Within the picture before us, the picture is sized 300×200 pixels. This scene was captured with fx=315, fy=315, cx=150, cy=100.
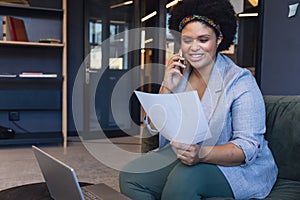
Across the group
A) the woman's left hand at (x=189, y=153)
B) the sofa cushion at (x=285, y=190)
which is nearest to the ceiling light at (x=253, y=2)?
the sofa cushion at (x=285, y=190)

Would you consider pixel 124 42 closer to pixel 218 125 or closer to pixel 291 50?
pixel 291 50

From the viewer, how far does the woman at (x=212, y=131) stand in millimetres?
986

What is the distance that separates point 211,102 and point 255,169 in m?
0.28

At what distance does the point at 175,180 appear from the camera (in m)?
0.98

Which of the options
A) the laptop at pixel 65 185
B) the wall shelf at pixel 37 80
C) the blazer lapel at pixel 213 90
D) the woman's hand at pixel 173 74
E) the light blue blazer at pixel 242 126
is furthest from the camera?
the wall shelf at pixel 37 80

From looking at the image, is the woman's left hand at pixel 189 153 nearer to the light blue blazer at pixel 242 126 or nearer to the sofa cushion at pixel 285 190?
the light blue blazer at pixel 242 126

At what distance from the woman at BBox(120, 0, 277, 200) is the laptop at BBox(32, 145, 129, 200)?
17 centimetres

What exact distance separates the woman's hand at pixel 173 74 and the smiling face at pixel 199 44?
67 millimetres

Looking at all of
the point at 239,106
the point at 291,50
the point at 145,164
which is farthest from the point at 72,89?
the point at 239,106

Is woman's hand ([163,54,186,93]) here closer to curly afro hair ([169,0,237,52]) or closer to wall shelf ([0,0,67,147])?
curly afro hair ([169,0,237,52])

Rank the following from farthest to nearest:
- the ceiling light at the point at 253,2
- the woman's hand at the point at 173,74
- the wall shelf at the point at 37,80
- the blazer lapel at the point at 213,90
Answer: the wall shelf at the point at 37,80, the ceiling light at the point at 253,2, the woman's hand at the point at 173,74, the blazer lapel at the point at 213,90

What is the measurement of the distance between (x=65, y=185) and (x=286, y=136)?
892mm

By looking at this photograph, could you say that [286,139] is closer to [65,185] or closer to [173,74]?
[173,74]

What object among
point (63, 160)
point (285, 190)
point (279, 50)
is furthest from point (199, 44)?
point (63, 160)
